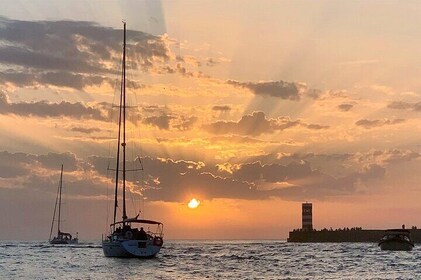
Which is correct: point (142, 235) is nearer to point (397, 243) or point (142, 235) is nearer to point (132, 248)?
point (132, 248)

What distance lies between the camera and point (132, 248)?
9106 centimetres

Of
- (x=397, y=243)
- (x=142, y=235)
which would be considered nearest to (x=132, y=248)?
(x=142, y=235)

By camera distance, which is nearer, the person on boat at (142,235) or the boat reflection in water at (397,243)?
the person on boat at (142,235)

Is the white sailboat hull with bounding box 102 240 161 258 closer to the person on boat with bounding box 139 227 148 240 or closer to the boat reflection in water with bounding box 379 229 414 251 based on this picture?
the person on boat with bounding box 139 227 148 240

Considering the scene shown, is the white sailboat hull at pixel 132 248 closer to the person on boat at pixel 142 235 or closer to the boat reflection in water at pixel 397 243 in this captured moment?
the person on boat at pixel 142 235

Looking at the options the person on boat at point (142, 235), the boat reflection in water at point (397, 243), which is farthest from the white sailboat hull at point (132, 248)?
the boat reflection in water at point (397, 243)

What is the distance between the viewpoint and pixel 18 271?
3248 inches

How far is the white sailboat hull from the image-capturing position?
9124 centimetres

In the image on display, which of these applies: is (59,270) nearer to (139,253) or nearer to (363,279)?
(139,253)

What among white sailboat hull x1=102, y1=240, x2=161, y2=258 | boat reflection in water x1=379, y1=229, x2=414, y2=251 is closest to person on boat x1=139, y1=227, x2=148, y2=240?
white sailboat hull x1=102, y1=240, x2=161, y2=258

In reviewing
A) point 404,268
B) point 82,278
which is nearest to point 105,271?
point 82,278

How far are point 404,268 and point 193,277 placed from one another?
82.0 ft

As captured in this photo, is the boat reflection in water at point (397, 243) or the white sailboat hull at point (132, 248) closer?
the white sailboat hull at point (132, 248)

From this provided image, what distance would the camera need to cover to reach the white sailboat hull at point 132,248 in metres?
91.2
